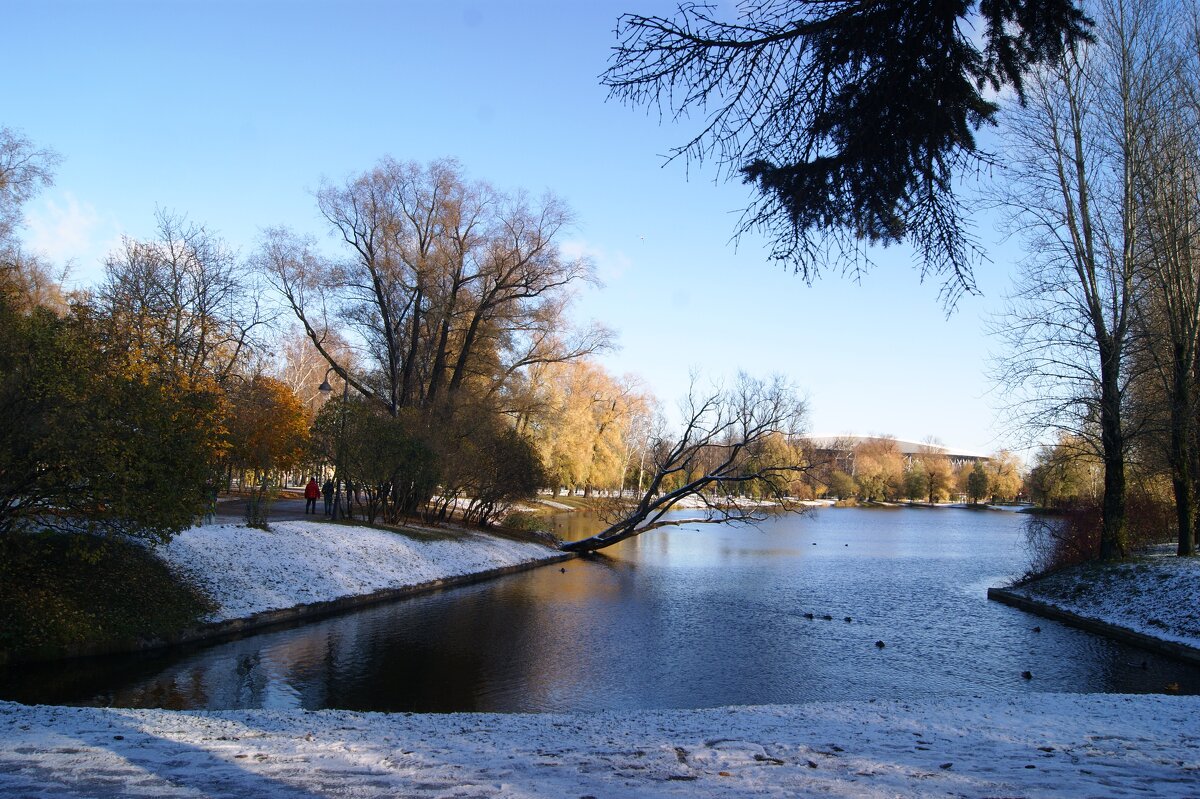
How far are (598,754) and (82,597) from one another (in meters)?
10.9

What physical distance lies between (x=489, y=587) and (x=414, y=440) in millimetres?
6606

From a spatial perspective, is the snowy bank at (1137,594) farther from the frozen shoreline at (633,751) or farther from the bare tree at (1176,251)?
the frozen shoreline at (633,751)

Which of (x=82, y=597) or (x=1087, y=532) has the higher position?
(x=1087, y=532)

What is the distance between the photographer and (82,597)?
13023 millimetres

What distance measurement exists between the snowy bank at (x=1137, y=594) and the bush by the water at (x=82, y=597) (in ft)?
62.9

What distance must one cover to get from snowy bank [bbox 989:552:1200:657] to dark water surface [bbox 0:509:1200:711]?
0.94m

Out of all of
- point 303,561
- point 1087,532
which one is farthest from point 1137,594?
point 303,561

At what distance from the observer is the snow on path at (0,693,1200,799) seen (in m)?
5.29

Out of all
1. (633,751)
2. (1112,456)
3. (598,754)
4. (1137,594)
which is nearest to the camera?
(598,754)

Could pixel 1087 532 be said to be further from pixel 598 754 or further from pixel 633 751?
pixel 598 754

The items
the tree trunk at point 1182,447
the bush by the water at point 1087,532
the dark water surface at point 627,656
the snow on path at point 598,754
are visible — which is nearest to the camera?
the snow on path at point 598,754

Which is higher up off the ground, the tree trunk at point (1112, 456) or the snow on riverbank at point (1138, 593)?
the tree trunk at point (1112, 456)

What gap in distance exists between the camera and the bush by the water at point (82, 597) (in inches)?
458

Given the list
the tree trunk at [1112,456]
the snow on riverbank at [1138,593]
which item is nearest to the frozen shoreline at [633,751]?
the snow on riverbank at [1138,593]
